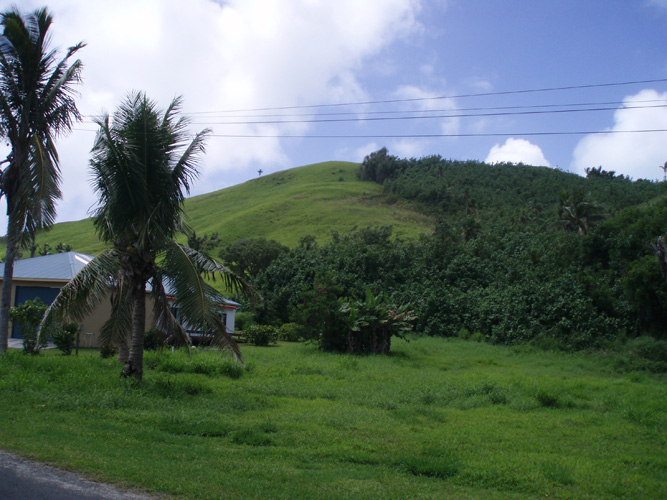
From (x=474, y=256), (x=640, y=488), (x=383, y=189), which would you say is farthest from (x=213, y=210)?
(x=640, y=488)

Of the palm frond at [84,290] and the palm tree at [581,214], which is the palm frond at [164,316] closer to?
the palm frond at [84,290]

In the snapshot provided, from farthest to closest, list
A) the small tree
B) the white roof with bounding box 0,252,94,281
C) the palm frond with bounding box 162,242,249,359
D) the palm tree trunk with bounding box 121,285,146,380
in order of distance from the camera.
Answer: the small tree
the white roof with bounding box 0,252,94,281
the palm tree trunk with bounding box 121,285,146,380
the palm frond with bounding box 162,242,249,359

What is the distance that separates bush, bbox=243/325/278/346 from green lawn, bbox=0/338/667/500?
1180cm

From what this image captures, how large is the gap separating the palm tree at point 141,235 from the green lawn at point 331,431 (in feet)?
4.89

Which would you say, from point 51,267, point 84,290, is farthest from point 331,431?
point 51,267

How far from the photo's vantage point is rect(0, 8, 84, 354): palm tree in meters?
11.4

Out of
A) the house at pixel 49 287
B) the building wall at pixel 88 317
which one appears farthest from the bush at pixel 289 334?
the building wall at pixel 88 317

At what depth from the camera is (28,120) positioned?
12172 mm

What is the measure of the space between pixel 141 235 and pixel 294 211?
69988mm

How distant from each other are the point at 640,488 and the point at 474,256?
30.4 meters

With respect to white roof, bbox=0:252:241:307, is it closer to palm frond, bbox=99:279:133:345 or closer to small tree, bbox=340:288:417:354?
small tree, bbox=340:288:417:354

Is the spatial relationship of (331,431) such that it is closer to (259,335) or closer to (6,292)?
(6,292)

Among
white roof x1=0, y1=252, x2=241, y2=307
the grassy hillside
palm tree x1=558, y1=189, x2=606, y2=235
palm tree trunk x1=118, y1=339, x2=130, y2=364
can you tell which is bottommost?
palm tree trunk x1=118, y1=339, x2=130, y2=364

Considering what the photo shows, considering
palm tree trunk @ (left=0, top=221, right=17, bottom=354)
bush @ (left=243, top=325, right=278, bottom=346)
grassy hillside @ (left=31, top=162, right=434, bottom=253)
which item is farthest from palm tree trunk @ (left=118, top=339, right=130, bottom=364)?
grassy hillside @ (left=31, top=162, right=434, bottom=253)
